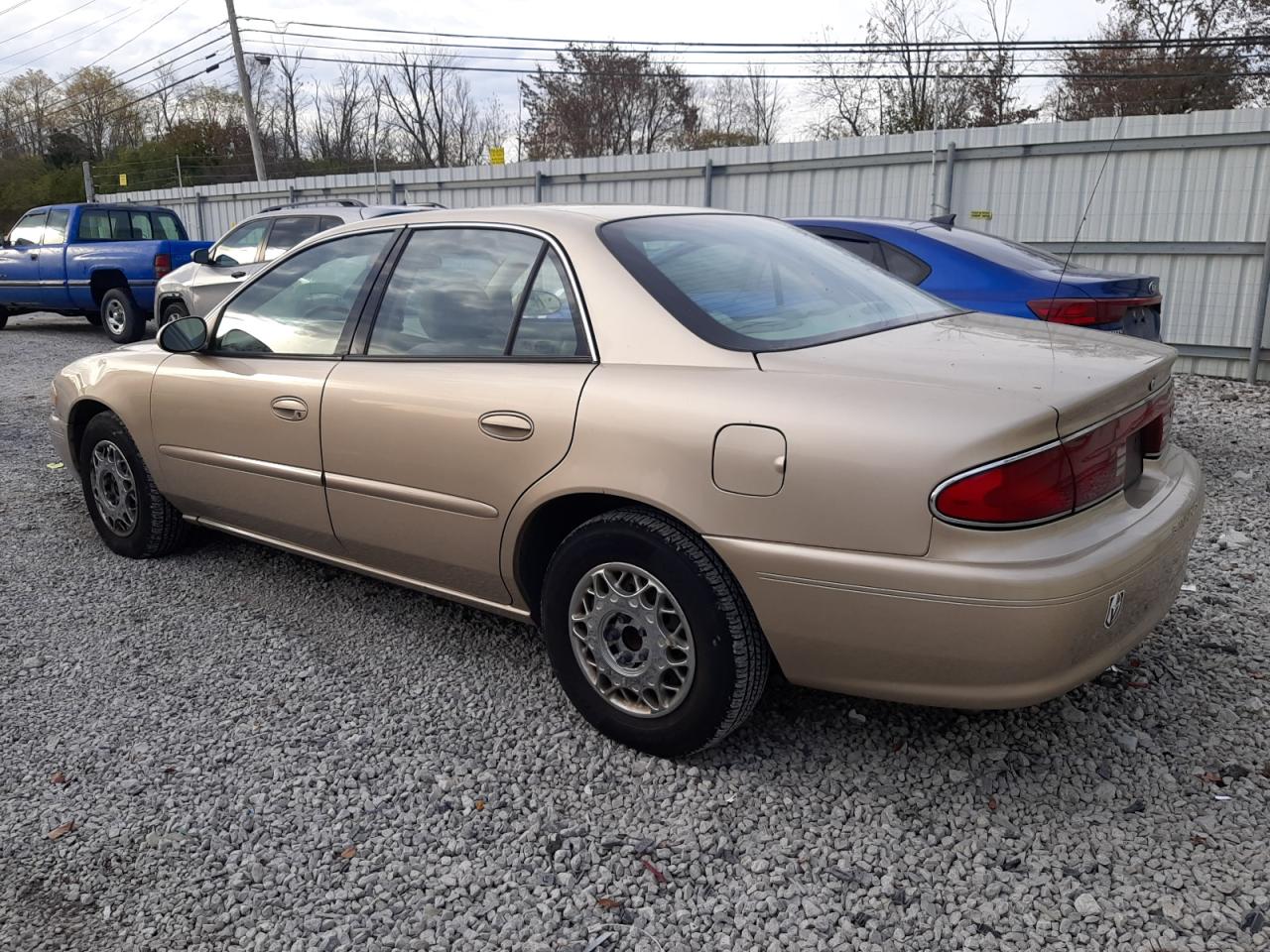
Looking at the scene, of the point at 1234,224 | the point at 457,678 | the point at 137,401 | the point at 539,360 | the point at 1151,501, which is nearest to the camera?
the point at 1151,501

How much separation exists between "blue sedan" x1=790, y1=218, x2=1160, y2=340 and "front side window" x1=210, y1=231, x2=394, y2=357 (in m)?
3.03

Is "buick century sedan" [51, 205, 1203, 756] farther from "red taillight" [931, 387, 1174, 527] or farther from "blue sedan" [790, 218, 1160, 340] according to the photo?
→ "blue sedan" [790, 218, 1160, 340]

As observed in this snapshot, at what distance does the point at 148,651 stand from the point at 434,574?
1.20m

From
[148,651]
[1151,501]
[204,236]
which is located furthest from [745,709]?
[204,236]

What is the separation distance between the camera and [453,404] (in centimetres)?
312

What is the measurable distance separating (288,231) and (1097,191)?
27.6 feet

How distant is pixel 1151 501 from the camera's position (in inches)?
106

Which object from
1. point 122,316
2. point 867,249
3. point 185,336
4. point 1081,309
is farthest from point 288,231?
point 1081,309

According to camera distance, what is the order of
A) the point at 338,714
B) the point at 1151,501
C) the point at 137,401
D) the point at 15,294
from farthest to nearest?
1. the point at 15,294
2. the point at 137,401
3. the point at 338,714
4. the point at 1151,501

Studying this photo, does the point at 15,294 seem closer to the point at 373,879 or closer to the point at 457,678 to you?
the point at 457,678

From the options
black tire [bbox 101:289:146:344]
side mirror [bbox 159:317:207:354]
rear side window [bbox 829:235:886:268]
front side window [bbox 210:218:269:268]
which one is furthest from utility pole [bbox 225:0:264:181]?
side mirror [bbox 159:317:207:354]

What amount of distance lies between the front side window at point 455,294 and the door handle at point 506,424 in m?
0.25

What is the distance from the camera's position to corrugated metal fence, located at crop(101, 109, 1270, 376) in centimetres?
943

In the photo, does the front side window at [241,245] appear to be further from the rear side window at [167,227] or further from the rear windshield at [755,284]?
the rear windshield at [755,284]
